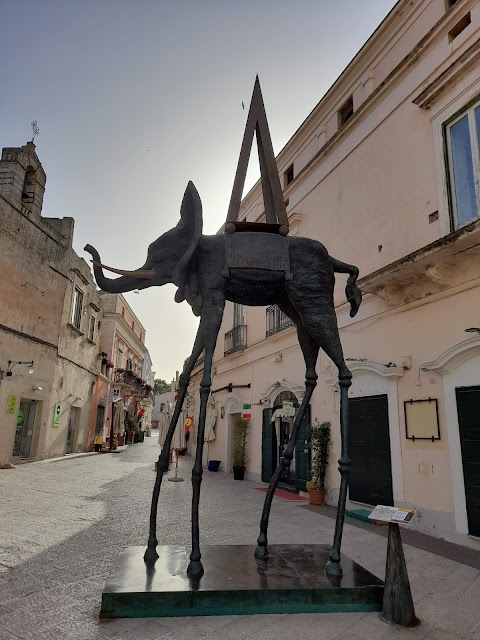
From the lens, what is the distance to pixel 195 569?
3014 mm

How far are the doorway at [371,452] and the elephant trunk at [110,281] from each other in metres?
5.43

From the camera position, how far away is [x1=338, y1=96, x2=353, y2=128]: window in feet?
33.3

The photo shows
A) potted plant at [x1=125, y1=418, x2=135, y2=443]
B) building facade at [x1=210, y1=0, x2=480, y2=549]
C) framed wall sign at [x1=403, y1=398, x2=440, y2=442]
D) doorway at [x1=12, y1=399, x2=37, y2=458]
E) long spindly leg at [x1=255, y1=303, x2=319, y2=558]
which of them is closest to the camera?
long spindly leg at [x1=255, y1=303, x2=319, y2=558]

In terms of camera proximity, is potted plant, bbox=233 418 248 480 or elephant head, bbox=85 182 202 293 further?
potted plant, bbox=233 418 248 480

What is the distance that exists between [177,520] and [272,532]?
4.92ft

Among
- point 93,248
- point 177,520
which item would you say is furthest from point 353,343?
point 93,248

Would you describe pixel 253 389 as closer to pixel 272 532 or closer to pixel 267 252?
pixel 272 532

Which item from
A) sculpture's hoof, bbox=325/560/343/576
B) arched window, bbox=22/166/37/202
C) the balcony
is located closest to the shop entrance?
sculpture's hoof, bbox=325/560/343/576

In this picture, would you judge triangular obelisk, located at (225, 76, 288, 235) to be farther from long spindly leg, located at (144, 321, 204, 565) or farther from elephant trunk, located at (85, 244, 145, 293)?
long spindly leg, located at (144, 321, 204, 565)

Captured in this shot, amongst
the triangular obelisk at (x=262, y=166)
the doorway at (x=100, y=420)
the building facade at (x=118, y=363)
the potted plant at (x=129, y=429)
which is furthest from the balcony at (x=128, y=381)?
the triangular obelisk at (x=262, y=166)

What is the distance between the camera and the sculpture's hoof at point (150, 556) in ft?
10.7

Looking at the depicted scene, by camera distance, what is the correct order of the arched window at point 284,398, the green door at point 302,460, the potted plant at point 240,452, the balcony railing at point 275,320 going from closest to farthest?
1. the green door at point 302,460
2. the arched window at point 284,398
3. the balcony railing at point 275,320
4. the potted plant at point 240,452

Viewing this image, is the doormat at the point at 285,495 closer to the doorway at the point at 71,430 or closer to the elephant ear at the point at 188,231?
the elephant ear at the point at 188,231

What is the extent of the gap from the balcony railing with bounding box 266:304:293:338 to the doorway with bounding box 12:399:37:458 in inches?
362
